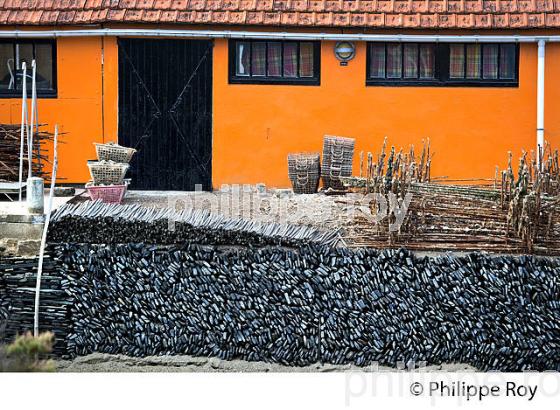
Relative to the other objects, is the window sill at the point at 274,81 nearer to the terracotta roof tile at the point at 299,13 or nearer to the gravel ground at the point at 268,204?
the terracotta roof tile at the point at 299,13

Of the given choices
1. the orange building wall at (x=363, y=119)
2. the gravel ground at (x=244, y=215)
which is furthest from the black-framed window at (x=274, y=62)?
the gravel ground at (x=244, y=215)

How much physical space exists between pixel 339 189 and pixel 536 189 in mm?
3534

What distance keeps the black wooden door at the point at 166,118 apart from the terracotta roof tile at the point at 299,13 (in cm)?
67

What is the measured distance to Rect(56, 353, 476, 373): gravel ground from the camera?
1490cm

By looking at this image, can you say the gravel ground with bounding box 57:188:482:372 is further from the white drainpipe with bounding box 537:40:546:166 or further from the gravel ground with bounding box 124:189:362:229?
the white drainpipe with bounding box 537:40:546:166

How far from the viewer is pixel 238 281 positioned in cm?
1512

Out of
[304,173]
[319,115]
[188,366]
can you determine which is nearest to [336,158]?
[304,173]

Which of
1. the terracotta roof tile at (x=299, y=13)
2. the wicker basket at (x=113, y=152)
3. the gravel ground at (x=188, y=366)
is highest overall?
the terracotta roof tile at (x=299, y=13)

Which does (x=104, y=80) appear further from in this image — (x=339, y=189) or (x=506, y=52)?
(x=506, y=52)

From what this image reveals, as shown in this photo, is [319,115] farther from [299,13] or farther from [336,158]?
[299,13]

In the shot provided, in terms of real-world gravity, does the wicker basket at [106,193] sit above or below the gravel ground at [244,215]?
above

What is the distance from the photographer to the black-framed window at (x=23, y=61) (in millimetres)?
18781

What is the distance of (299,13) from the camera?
1847 centimetres

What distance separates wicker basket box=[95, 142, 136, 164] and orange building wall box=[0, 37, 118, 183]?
4.49ft
